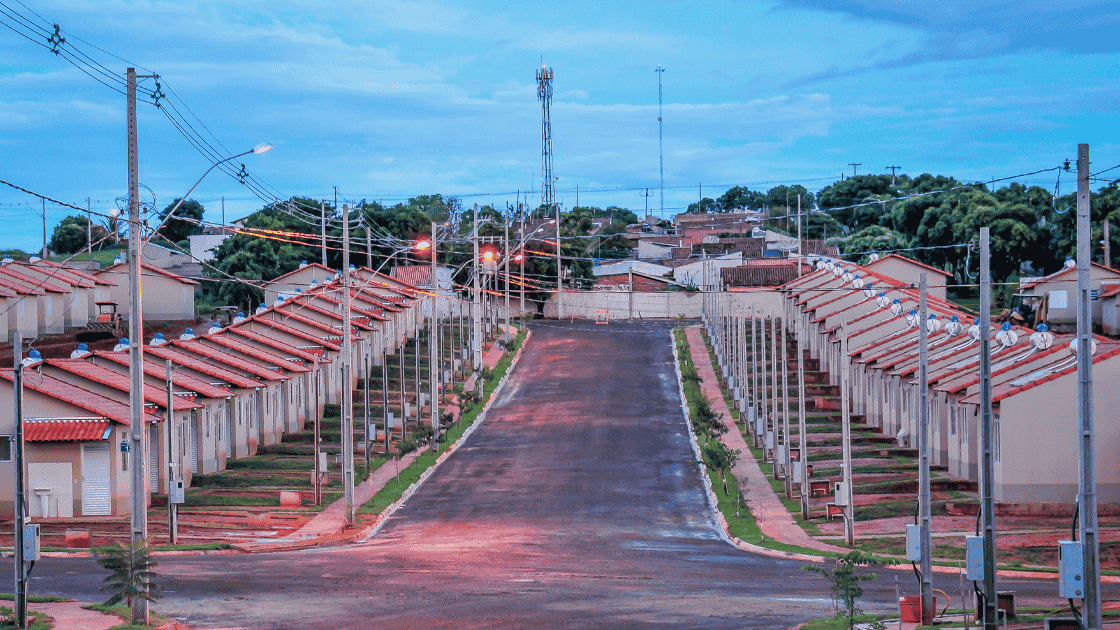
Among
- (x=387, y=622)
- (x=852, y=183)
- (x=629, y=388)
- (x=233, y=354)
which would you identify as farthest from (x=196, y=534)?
(x=852, y=183)

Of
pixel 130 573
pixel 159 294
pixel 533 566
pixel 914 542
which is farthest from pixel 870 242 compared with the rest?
Result: pixel 130 573

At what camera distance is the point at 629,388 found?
7075 centimetres

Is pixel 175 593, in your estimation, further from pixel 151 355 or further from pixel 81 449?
pixel 151 355

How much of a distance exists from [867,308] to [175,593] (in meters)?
47.0

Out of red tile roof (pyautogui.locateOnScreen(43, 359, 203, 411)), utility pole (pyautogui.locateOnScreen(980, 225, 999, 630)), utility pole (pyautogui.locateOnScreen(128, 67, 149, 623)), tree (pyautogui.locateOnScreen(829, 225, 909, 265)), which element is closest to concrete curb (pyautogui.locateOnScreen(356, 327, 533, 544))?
red tile roof (pyautogui.locateOnScreen(43, 359, 203, 411))

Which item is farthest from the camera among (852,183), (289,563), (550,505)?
(852,183)

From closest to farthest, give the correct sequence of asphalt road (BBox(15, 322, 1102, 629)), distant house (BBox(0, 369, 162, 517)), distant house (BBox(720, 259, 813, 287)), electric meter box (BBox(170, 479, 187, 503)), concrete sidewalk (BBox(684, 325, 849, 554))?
asphalt road (BBox(15, 322, 1102, 629)) → electric meter box (BBox(170, 479, 187, 503)) → concrete sidewalk (BBox(684, 325, 849, 554)) → distant house (BBox(0, 369, 162, 517)) → distant house (BBox(720, 259, 813, 287))

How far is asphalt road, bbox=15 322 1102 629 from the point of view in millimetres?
23516

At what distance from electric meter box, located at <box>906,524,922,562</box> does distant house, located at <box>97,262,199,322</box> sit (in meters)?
71.4

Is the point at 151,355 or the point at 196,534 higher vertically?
→ the point at 151,355

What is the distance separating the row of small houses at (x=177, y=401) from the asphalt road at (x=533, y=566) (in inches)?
308

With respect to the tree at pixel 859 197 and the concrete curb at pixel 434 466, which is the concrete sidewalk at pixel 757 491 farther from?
the tree at pixel 859 197

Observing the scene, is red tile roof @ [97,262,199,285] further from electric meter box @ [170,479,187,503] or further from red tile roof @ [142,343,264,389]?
electric meter box @ [170,479,187,503]

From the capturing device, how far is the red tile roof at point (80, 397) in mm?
38531
